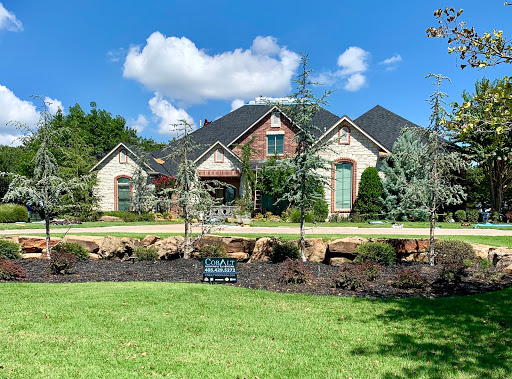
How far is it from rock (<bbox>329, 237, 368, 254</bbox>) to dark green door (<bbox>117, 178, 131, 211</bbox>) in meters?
20.2

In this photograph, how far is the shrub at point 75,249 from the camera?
11.0 metres

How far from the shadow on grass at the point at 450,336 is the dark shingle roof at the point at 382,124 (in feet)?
65.5

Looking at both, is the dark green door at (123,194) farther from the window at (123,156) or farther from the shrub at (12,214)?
the shrub at (12,214)

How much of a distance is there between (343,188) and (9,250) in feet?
62.3

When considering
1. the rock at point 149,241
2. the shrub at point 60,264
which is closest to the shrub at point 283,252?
the rock at point 149,241

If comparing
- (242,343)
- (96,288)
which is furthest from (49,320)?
(242,343)

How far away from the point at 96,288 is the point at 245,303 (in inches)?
123

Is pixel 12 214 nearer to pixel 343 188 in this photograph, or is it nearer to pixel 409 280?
pixel 343 188

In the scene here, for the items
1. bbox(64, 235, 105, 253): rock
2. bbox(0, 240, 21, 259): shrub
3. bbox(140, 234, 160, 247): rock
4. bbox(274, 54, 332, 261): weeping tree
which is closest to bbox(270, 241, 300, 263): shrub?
bbox(274, 54, 332, 261): weeping tree

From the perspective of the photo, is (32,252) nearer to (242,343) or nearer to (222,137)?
(242,343)

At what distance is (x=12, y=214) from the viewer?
2198 cm

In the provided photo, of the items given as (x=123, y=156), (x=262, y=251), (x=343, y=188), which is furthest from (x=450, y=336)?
(x=123, y=156)

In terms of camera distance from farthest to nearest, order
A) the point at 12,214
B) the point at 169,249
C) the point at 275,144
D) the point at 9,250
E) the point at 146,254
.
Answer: the point at 275,144
the point at 12,214
the point at 169,249
the point at 146,254
the point at 9,250

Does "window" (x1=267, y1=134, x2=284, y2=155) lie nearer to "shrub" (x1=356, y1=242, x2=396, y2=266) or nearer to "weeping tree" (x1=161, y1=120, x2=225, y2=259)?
"weeping tree" (x1=161, y1=120, x2=225, y2=259)
